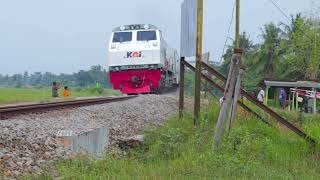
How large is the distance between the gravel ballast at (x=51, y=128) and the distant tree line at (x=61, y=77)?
7879 cm

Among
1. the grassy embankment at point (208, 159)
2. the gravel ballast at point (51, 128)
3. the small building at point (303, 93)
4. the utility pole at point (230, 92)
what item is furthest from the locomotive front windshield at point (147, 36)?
the utility pole at point (230, 92)

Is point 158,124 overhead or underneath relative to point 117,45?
underneath

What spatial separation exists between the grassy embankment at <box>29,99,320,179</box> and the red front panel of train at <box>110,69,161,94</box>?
46.2ft

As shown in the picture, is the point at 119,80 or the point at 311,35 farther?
the point at 311,35

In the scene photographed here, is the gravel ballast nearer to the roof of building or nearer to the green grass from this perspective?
the green grass

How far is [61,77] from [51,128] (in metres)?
102

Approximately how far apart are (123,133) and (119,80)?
604 inches

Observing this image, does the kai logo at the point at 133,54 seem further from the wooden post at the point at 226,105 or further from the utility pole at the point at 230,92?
the wooden post at the point at 226,105

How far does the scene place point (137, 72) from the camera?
25.8 meters

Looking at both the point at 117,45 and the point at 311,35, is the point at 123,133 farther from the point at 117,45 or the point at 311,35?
the point at 311,35

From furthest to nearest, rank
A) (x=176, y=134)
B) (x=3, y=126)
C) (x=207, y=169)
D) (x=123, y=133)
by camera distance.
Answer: (x=123, y=133)
(x=176, y=134)
(x=3, y=126)
(x=207, y=169)

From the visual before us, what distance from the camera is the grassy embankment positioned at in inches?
274

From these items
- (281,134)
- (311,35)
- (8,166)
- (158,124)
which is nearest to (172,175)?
(8,166)

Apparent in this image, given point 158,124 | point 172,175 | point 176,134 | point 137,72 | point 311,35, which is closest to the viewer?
point 172,175
